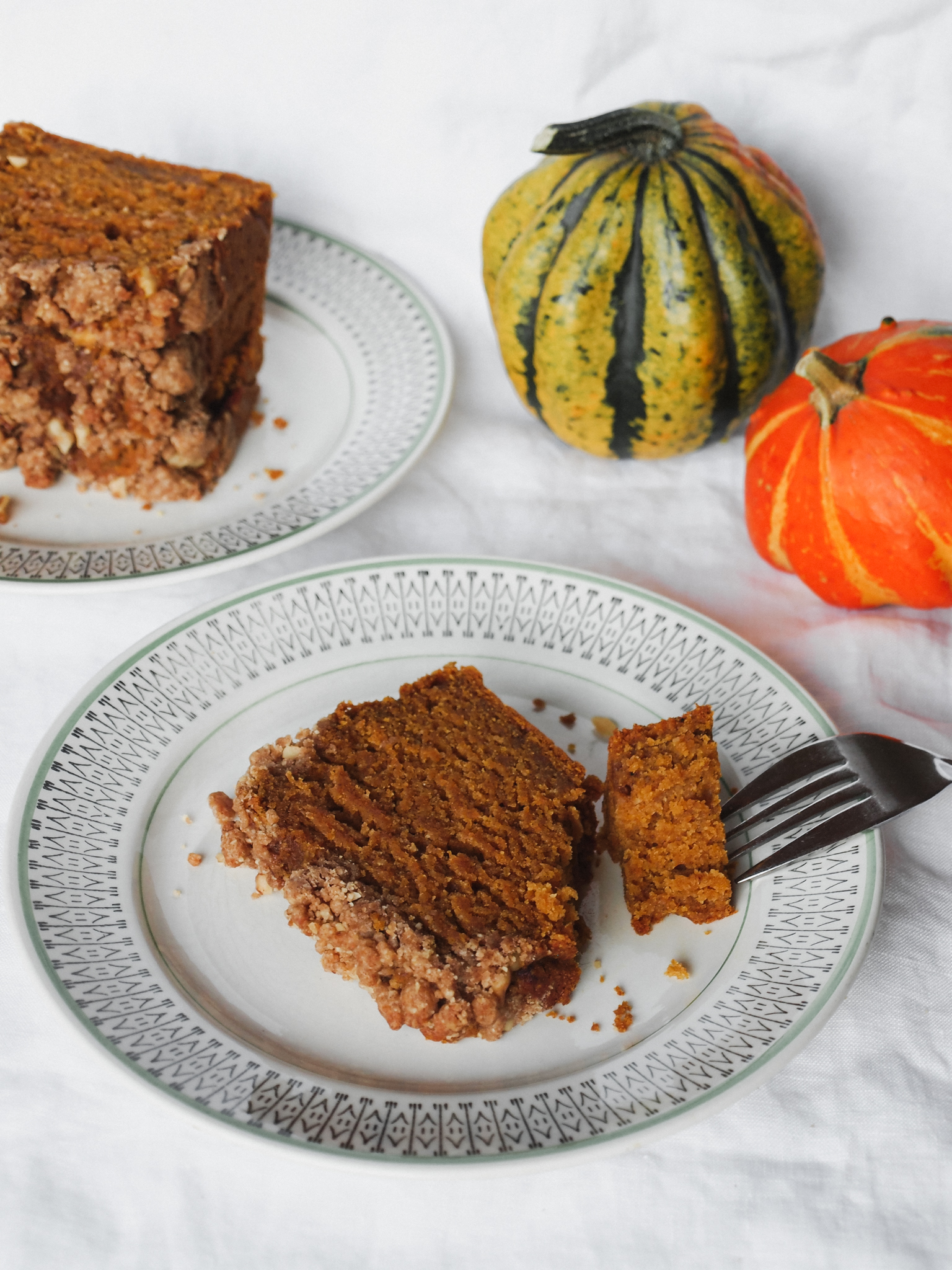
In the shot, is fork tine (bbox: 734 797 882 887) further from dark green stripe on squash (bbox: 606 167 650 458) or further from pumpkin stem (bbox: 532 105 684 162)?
pumpkin stem (bbox: 532 105 684 162)

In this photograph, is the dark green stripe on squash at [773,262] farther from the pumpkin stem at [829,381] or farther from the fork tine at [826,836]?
the fork tine at [826,836]

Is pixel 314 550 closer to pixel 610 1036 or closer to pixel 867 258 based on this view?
pixel 610 1036

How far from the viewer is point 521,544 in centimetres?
244

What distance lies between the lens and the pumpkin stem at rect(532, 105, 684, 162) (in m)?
2.16

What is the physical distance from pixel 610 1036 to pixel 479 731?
51 cm

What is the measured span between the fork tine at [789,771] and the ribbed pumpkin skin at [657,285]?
887 millimetres

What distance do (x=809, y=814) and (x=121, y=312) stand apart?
1.59m

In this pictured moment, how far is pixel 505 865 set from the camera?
1663 millimetres

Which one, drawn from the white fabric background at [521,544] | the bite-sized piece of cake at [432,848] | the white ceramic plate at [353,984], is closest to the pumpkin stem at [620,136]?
the white fabric background at [521,544]

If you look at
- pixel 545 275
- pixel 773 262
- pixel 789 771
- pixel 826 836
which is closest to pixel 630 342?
pixel 545 275

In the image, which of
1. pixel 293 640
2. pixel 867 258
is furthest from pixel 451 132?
pixel 293 640

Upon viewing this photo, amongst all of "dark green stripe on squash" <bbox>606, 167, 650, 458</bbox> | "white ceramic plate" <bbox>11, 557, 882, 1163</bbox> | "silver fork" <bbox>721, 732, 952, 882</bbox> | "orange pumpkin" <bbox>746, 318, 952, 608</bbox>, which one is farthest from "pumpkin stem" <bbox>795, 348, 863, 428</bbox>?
"silver fork" <bbox>721, 732, 952, 882</bbox>

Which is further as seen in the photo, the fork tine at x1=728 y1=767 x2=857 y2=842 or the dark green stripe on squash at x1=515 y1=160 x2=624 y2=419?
the dark green stripe on squash at x1=515 y1=160 x2=624 y2=419

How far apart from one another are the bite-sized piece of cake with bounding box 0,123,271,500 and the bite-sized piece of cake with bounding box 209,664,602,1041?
897 millimetres
